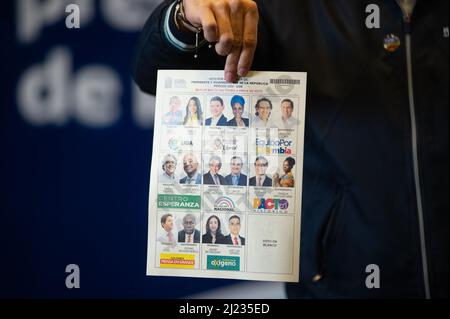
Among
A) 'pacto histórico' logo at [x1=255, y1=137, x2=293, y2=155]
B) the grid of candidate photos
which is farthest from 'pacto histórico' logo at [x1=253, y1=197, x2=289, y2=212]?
'pacto histórico' logo at [x1=255, y1=137, x2=293, y2=155]

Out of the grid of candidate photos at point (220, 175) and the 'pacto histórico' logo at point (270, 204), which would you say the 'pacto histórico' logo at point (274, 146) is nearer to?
the grid of candidate photos at point (220, 175)

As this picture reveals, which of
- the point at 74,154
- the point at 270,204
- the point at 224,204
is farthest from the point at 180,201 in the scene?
the point at 74,154

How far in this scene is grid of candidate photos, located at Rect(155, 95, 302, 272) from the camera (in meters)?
0.89

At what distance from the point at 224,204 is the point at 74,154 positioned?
404 mm

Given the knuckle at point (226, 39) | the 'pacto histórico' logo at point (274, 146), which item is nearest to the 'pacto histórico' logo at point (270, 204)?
the 'pacto histórico' logo at point (274, 146)

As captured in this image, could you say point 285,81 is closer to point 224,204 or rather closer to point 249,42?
point 249,42

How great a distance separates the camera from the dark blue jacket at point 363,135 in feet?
2.85

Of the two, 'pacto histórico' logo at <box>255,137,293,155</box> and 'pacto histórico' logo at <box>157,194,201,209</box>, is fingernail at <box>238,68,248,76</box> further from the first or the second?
'pacto histórico' logo at <box>157,194,201,209</box>

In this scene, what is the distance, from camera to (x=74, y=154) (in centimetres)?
99

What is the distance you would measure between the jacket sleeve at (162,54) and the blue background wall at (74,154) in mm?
54

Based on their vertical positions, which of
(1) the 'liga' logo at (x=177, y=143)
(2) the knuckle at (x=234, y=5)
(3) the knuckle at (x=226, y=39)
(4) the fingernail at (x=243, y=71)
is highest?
(2) the knuckle at (x=234, y=5)

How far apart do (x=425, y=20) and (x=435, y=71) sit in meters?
0.11

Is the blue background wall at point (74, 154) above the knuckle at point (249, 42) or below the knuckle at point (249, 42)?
below

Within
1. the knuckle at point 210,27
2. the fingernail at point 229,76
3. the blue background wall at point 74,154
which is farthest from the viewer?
the blue background wall at point 74,154
